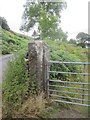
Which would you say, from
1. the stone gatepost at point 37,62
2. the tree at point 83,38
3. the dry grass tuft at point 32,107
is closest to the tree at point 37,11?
the tree at point 83,38

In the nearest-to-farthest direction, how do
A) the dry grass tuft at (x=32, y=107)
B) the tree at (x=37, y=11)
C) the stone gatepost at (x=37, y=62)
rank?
the dry grass tuft at (x=32, y=107) → the stone gatepost at (x=37, y=62) → the tree at (x=37, y=11)

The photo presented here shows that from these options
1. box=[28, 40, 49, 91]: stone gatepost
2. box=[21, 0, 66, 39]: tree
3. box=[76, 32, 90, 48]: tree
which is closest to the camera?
box=[28, 40, 49, 91]: stone gatepost

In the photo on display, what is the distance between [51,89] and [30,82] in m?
0.57

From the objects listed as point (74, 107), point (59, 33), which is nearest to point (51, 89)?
point (74, 107)

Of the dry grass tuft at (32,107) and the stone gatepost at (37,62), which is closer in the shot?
the dry grass tuft at (32,107)

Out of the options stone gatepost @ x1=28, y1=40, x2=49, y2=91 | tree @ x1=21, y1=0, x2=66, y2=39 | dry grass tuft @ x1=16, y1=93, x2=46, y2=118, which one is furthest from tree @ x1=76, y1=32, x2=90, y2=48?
dry grass tuft @ x1=16, y1=93, x2=46, y2=118

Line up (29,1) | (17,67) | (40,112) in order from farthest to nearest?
(29,1) → (17,67) → (40,112)

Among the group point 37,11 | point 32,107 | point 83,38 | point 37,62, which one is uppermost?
point 37,11

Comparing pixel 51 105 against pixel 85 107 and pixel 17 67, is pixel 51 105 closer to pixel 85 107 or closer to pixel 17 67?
pixel 85 107

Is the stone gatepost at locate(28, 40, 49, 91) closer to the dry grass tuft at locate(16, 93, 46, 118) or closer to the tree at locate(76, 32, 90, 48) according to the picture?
the dry grass tuft at locate(16, 93, 46, 118)

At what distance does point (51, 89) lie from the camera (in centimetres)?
536

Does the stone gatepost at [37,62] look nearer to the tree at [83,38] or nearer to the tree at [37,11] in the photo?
the tree at [83,38]

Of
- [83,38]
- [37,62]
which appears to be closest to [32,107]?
[37,62]

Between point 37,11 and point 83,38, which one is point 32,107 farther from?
point 37,11
